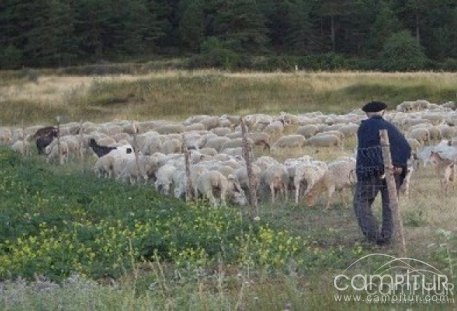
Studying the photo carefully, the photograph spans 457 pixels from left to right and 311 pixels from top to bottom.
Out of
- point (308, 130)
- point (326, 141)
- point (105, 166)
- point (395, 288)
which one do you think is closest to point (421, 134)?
point (326, 141)

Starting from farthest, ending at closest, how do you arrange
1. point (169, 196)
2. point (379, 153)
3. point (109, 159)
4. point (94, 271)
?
point (109, 159) < point (169, 196) < point (379, 153) < point (94, 271)

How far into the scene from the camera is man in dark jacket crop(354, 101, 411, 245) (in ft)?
40.0

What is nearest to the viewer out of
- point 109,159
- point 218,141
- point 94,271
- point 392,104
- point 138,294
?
point 138,294

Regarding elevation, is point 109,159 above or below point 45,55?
below

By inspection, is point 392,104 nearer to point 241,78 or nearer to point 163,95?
point 241,78

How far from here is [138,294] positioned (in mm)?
9273

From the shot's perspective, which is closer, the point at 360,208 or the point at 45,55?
the point at 360,208

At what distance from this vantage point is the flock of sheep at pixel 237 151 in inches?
677

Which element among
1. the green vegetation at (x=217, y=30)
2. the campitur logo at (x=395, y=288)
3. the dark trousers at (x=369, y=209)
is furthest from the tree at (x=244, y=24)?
the campitur logo at (x=395, y=288)

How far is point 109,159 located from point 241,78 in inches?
905

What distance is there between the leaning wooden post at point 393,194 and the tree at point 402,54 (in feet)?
151

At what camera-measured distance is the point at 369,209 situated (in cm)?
1245

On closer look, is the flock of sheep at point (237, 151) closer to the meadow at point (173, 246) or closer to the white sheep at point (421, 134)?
the white sheep at point (421, 134)

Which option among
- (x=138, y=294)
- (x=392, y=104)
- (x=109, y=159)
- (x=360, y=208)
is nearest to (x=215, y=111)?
(x=392, y=104)
